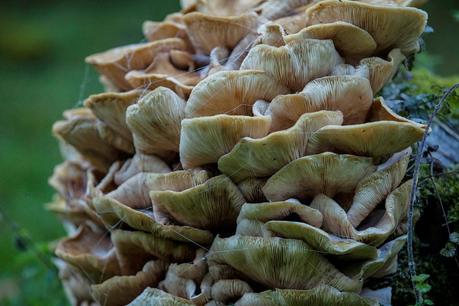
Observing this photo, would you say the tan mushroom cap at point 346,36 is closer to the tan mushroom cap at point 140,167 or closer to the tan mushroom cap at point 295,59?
the tan mushroom cap at point 295,59

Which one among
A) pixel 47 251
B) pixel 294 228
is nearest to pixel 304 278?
pixel 294 228

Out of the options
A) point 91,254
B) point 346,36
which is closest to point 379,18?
point 346,36

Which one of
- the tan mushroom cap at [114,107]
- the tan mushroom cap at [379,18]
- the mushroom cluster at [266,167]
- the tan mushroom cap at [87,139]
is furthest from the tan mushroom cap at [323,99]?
the tan mushroom cap at [87,139]

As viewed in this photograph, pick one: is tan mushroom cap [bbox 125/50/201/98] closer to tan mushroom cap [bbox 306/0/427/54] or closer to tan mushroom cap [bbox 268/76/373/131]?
tan mushroom cap [bbox 268/76/373/131]

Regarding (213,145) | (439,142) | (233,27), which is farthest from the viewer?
(439,142)

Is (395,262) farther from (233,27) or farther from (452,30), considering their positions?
(452,30)

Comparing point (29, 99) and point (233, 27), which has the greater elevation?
point (233, 27)

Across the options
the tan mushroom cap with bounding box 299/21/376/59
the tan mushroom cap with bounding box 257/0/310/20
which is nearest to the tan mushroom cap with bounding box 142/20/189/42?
the tan mushroom cap with bounding box 257/0/310/20

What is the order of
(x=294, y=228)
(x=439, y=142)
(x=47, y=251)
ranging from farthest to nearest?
(x=47, y=251) < (x=439, y=142) < (x=294, y=228)
